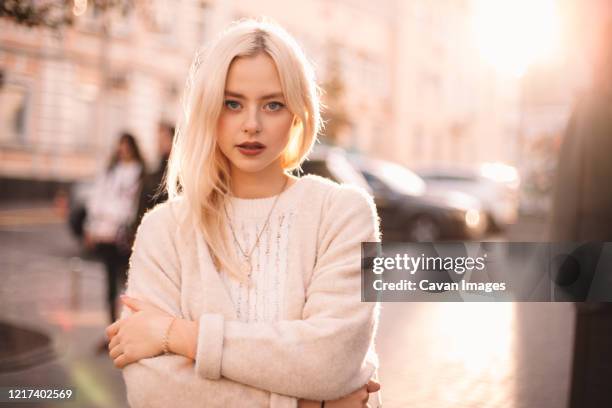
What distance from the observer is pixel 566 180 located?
2.19m

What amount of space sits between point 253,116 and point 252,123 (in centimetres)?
2

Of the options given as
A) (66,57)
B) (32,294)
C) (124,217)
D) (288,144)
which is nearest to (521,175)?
(124,217)

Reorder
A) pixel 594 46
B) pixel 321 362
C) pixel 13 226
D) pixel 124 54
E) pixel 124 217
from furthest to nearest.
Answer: pixel 124 54 < pixel 13 226 < pixel 124 217 < pixel 594 46 < pixel 321 362

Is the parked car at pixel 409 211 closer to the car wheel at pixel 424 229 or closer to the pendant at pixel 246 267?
the car wheel at pixel 424 229

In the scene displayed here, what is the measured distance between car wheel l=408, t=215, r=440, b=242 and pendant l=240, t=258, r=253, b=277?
11944 mm

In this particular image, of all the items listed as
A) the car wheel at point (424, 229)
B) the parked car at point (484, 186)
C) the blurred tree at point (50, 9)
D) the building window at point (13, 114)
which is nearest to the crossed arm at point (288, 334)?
the blurred tree at point (50, 9)

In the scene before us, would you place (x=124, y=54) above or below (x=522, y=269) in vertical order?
above

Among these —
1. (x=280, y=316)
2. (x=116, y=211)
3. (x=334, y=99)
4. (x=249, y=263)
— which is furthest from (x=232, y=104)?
(x=334, y=99)

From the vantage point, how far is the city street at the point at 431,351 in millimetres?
4105

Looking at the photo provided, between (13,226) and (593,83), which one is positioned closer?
(593,83)

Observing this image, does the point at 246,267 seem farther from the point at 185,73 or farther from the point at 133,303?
the point at 185,73

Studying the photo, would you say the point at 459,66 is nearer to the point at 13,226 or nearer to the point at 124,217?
the point at 13,226

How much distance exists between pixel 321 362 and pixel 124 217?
16.5ft

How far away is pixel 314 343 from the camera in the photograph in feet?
5.19
